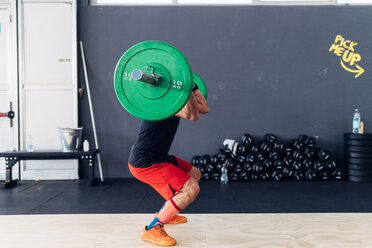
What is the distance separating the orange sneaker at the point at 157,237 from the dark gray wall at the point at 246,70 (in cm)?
253

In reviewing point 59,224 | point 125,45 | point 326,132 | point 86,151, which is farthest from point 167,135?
point 326,132

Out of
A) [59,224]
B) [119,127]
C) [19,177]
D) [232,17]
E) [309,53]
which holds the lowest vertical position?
[19,177]

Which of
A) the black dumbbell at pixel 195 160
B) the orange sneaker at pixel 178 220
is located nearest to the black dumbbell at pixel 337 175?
the black dumbbell at pixel 195 160

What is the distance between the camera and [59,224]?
2232 mm

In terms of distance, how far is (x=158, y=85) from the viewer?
66.1 inches

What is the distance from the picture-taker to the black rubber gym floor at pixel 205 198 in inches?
112

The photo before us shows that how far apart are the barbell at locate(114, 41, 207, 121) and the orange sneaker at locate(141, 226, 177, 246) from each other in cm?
81

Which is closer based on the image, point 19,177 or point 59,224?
point 59,224

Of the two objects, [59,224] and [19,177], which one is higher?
[59,224]

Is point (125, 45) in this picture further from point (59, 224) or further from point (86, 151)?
point (59, 224)

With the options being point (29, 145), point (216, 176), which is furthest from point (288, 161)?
point (29, 145)

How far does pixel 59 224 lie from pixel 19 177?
2.64 metres

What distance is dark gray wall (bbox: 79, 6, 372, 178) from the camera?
4422mm

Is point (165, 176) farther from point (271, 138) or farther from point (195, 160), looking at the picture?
point (271, 138)
